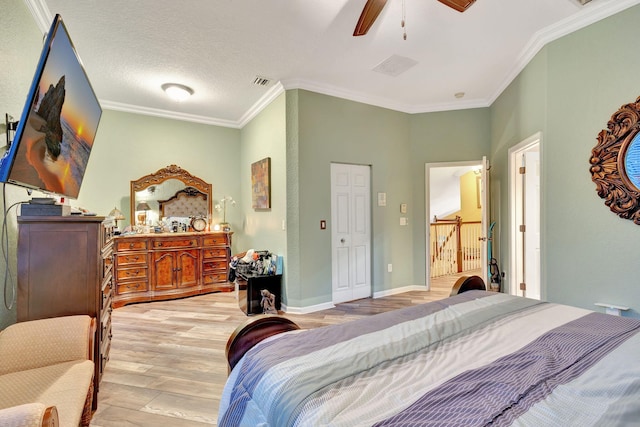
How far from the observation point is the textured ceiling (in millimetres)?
2312

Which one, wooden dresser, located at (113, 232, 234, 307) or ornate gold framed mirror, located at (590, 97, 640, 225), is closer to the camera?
ornate gold framed mirror, located at (590, 97, 640, 225)

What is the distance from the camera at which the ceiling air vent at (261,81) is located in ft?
11.5

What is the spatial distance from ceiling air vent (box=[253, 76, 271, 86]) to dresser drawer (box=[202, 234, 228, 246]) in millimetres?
2313

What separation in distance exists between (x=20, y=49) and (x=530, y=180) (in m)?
5.02

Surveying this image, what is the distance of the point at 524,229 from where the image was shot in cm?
360

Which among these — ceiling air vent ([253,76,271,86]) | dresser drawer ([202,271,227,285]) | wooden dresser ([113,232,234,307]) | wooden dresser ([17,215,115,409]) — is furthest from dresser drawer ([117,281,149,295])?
ceiling air vent ([253,76,271,86])

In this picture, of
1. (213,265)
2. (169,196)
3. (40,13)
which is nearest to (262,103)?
(169,196)

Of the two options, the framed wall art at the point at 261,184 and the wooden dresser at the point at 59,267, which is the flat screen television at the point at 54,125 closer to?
the wooden dresser at the point at 59,267

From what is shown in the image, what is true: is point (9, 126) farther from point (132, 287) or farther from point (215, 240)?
point (215, 240)

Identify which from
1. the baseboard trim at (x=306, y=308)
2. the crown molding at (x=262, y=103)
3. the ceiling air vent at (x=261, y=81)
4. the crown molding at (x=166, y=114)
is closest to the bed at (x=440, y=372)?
the baseboard trim at (x=306, y=308)

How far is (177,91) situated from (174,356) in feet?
10.3

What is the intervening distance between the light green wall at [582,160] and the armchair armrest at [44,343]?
143 inches

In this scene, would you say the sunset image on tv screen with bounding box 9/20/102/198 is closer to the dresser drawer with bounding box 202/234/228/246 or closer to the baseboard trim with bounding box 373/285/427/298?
the dresser drawer with bounding box 202/234/228/246

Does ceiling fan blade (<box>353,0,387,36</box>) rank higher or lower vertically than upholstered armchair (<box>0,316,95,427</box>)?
higher
